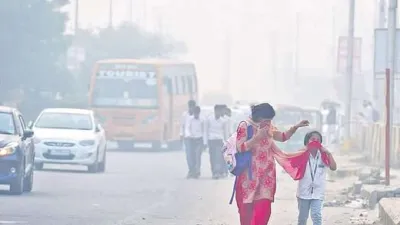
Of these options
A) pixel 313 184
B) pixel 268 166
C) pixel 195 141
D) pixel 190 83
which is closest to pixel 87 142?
pixel 195 141

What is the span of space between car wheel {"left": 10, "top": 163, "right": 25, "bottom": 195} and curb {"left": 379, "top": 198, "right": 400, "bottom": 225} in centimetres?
648

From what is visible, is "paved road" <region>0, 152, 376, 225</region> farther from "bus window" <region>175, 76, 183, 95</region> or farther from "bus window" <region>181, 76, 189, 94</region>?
"bus window" <region>181, 76, 189, 94</region>

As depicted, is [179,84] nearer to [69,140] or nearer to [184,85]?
[184,85]

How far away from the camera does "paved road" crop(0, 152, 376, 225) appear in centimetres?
1664

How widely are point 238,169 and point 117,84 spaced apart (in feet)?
116

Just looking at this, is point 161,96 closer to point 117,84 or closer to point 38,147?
point 117,84

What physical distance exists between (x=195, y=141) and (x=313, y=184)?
15.7m

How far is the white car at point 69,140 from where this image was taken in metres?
29.0

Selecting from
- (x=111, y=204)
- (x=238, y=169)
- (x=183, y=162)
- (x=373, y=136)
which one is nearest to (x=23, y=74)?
(x=183, y=162)

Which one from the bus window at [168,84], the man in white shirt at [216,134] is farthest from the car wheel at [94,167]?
the bus window at [168,84]

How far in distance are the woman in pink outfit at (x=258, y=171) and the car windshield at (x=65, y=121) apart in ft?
62.2

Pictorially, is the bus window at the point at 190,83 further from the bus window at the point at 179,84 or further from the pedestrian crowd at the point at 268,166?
the pedestrian crowd at the point at 268,166

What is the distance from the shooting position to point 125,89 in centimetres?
4666

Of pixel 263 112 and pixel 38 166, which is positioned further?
pixel 38 166
